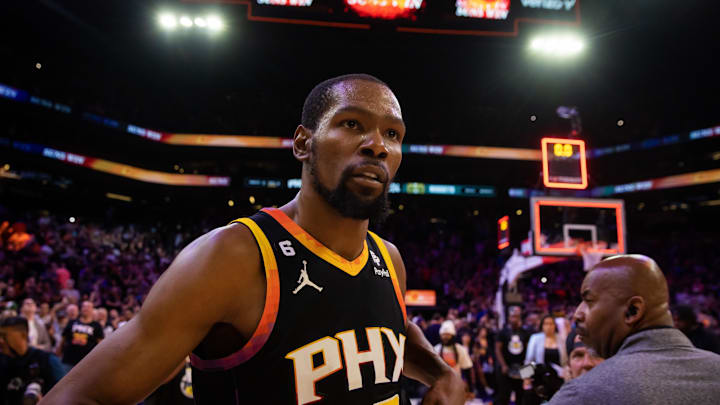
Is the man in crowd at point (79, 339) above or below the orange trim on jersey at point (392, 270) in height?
below

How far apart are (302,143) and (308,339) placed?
62 cm

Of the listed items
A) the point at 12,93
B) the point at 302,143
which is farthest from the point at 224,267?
the point at 12,93

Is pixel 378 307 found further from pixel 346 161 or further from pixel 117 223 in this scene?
pixel 117 223

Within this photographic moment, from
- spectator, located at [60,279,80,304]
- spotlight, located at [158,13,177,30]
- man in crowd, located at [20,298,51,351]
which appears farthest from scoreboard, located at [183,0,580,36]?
spectator, located at [60,279,80,304]

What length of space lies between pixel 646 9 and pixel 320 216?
46.4 ft

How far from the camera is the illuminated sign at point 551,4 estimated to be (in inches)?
337

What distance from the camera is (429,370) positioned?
1.73 metres

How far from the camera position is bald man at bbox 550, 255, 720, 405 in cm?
174

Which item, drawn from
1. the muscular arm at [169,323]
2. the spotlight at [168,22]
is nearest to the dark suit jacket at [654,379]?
the muscular arm at [169,323]

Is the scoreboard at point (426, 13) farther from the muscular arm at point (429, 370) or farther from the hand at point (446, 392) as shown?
the hand at point (446, 392)

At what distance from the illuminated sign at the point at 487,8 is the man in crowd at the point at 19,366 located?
7791 millimetres

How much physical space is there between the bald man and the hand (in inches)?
18.6

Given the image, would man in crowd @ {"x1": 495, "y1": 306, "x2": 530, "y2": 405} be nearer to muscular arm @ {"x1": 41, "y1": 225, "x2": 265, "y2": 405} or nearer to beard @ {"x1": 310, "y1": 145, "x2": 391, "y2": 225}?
beard @ {"x1": 310, "y1": 145, "x2": 391, "y2": 225}

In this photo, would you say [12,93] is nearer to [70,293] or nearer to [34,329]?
[70,293]
